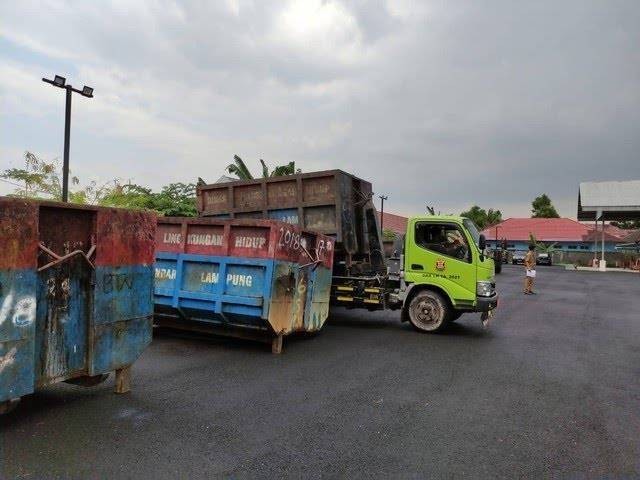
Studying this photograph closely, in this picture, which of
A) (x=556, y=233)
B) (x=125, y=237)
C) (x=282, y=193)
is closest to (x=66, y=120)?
(x=282, y=193)

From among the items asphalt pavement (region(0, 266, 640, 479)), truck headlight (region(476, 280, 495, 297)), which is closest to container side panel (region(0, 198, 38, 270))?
asphalt pavement (region(0, 266, 640, 479))

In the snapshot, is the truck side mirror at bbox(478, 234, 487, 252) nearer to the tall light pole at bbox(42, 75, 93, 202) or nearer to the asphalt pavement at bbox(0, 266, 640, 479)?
the asphalt pavement at bbox(0, 266, 640, 479)

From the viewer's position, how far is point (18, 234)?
3.79 meters

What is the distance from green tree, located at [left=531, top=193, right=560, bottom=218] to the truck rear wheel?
237 feet

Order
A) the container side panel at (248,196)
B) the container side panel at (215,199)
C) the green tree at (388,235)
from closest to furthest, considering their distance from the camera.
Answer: the container side panel at (248,196) < the container side panel at (215,199) < the green tree at (388,235)

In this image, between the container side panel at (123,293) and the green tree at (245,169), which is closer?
the container side panel at (123,293)

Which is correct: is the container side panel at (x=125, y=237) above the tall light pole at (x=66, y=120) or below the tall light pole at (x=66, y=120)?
below

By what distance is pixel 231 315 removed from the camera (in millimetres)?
7152

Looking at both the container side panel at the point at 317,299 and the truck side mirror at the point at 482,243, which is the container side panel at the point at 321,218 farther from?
the truck side mirror at the point at 482,243

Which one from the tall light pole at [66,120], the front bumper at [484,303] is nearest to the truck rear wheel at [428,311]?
the front bumper at [484,303]

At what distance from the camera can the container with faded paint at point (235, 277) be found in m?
6.98

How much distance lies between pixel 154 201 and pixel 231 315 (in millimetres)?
17759

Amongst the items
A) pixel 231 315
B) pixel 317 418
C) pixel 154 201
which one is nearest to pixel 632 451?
pixel 317 418

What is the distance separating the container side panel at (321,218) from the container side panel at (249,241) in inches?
110
